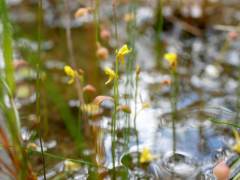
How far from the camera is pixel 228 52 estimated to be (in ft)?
4.55

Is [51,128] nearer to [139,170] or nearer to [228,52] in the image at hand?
[139,170]

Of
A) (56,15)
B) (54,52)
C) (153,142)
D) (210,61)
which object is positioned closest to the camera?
(153,142)

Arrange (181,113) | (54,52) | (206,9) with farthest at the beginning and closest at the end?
(206,9)
(54,52)
(181,113)

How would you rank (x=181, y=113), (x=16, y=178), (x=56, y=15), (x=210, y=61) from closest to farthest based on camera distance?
(x=16, y=178), (x=181, y=113), (x=210, y=61), (x=56, y=15)

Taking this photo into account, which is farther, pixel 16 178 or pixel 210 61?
pixel 210 61

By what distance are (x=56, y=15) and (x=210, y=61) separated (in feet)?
4.01

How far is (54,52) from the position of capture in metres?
1.49

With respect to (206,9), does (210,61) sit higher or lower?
lower

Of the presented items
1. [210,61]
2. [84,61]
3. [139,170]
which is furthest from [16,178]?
[210,61]

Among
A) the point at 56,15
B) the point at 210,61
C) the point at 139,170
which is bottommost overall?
the point at 139,170

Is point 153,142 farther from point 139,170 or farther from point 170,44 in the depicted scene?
point 170,44

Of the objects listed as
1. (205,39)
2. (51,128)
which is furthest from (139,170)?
(205,39)

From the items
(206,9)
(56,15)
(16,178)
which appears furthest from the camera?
(56,15)

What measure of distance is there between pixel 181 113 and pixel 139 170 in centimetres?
36
